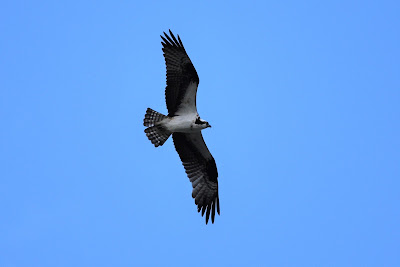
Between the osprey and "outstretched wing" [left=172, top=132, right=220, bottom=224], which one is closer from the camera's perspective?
the osprey

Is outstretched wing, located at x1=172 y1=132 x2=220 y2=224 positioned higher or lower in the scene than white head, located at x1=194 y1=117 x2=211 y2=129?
lower

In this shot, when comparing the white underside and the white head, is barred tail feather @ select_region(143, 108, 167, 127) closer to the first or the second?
the white underside

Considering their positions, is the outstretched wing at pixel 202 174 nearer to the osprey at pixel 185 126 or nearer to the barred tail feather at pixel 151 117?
the osprey at pixel 185 126

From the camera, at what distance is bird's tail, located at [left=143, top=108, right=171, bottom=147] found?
15.3m

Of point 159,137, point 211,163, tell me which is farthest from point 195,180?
point 159,137

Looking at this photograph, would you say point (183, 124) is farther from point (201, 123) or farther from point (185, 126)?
point (201, 123)

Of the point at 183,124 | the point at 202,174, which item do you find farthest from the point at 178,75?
the point at 202,174

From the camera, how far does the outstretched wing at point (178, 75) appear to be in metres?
15.0

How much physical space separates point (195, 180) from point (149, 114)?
227 centimetres

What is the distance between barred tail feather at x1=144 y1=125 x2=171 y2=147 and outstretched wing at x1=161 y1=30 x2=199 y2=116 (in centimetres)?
65

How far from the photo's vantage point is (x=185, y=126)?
1527 centimetres

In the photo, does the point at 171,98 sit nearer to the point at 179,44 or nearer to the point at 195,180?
the point at 179,44

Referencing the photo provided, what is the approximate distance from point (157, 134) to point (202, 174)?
6.08 ft

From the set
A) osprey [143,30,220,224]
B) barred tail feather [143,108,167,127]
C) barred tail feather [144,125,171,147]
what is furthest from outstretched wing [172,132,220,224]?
barred tail feather [143,108,167,127]
